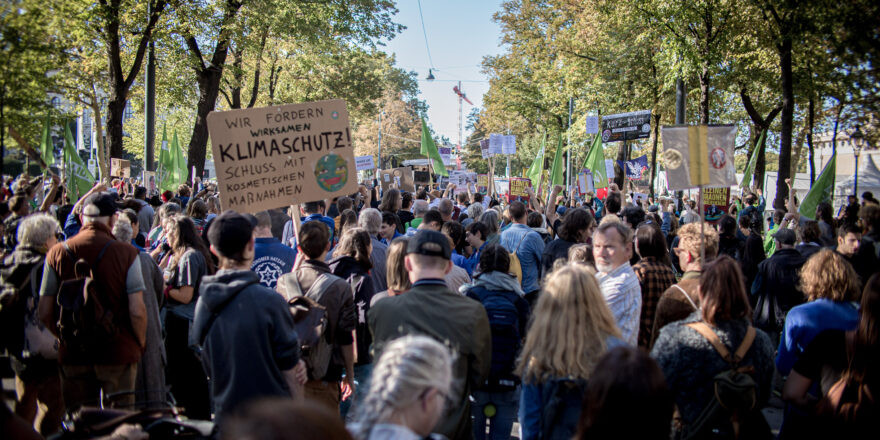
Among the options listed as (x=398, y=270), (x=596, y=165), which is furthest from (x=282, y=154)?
→ (x=596, y=165)

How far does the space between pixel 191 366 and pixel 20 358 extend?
1266mm

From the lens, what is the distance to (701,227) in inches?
189

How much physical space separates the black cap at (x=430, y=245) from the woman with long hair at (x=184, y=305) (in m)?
2.28

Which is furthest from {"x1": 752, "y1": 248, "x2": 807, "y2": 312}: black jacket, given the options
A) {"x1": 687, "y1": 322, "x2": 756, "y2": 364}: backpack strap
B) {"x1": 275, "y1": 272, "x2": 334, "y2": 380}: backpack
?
{"x1": 275, "y1": 272, "x2": 334, "y2": 380}: backpack

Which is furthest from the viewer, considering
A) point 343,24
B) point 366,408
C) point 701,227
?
point 343,24

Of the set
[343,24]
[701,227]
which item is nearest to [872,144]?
[701,227]

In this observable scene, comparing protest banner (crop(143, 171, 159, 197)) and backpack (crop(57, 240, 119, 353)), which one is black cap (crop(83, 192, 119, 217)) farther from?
protest banner (crop(143, 171, 159, 197))

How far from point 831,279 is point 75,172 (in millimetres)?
12154

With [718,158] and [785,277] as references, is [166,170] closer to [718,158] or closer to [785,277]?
[718,158]

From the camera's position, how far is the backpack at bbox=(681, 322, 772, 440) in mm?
3168

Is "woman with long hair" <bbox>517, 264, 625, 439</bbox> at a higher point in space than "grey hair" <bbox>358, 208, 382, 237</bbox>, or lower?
lower

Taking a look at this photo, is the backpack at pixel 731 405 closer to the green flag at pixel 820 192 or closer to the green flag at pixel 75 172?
the green flag at pixel 820 192

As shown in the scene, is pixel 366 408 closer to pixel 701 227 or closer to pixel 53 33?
pixel 53 33

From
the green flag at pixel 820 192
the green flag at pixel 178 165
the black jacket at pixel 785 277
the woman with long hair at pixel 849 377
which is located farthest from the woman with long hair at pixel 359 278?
the green flag at pixel 178 165
